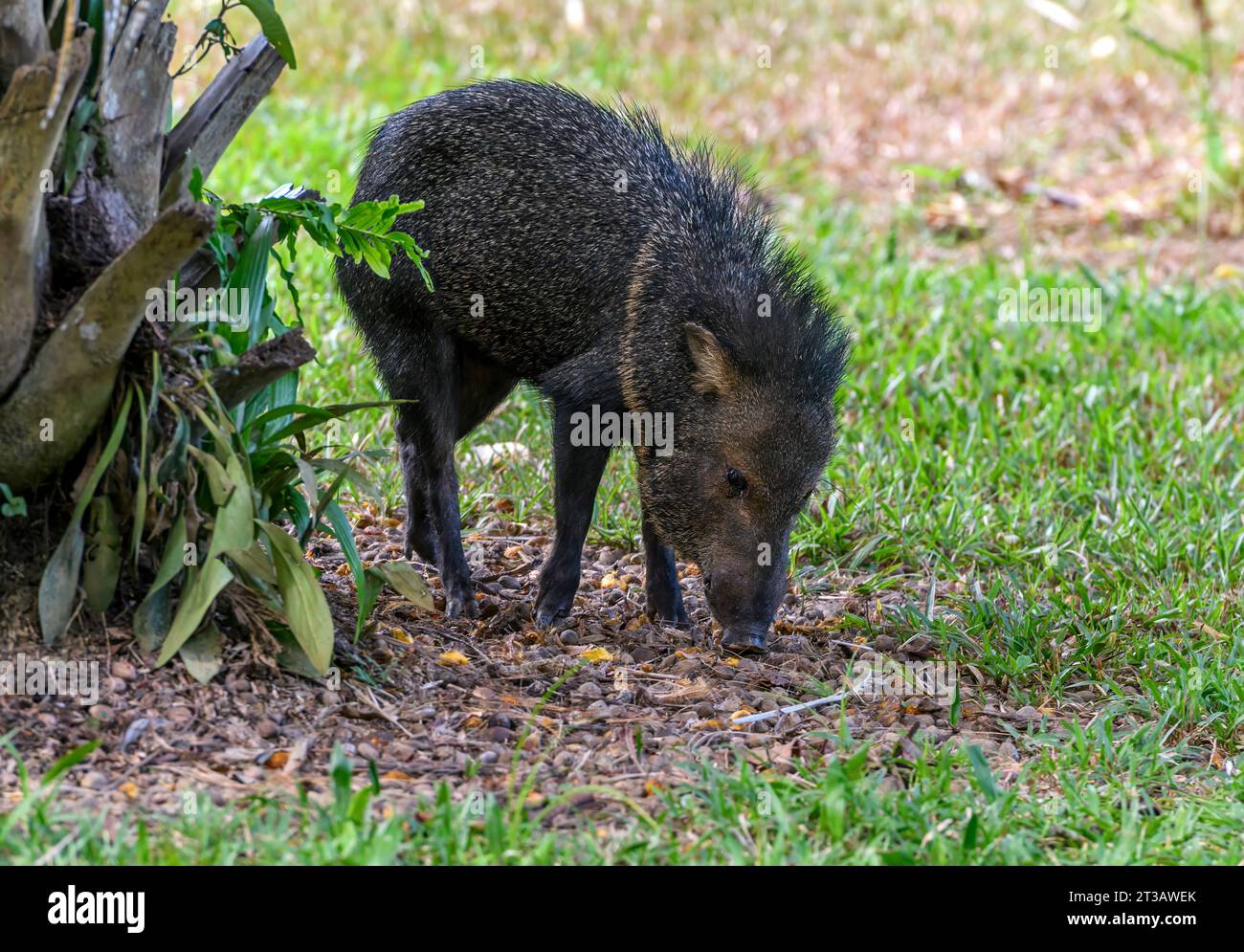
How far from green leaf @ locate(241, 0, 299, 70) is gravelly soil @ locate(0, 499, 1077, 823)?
4.53 ft

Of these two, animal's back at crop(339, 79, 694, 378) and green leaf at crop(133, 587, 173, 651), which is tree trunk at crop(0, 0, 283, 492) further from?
animal's back at crop(339, 79, 694, 378)

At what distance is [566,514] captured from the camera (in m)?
4.34

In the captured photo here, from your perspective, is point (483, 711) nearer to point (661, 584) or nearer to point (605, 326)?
point (661, 584)

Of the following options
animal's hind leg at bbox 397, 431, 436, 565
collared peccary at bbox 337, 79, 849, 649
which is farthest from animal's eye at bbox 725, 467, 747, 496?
animal's hind leg at bbox 397, 431, 436, 565

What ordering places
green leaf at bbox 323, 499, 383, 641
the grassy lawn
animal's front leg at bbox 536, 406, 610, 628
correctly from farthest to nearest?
animal's front leg at bbox 536, 406, 610, 628 < green leaf at bbox 323, 499, 383, 641 < the grassy lawn

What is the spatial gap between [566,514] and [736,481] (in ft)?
1.77

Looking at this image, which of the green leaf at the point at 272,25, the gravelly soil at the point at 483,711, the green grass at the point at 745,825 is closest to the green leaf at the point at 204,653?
the gravelly soil at the point at 483,711

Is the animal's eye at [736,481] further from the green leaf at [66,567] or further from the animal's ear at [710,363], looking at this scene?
the green leaf at [66,567]

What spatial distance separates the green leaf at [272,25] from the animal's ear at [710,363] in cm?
129

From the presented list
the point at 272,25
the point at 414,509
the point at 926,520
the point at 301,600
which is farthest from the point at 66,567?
the point at 926,520

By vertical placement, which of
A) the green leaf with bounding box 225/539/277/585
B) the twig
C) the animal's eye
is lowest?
the twig

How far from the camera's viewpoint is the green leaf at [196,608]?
10.5 ft

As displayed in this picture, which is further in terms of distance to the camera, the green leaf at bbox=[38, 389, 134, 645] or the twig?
the twig

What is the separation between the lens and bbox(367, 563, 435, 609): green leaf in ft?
12.1
